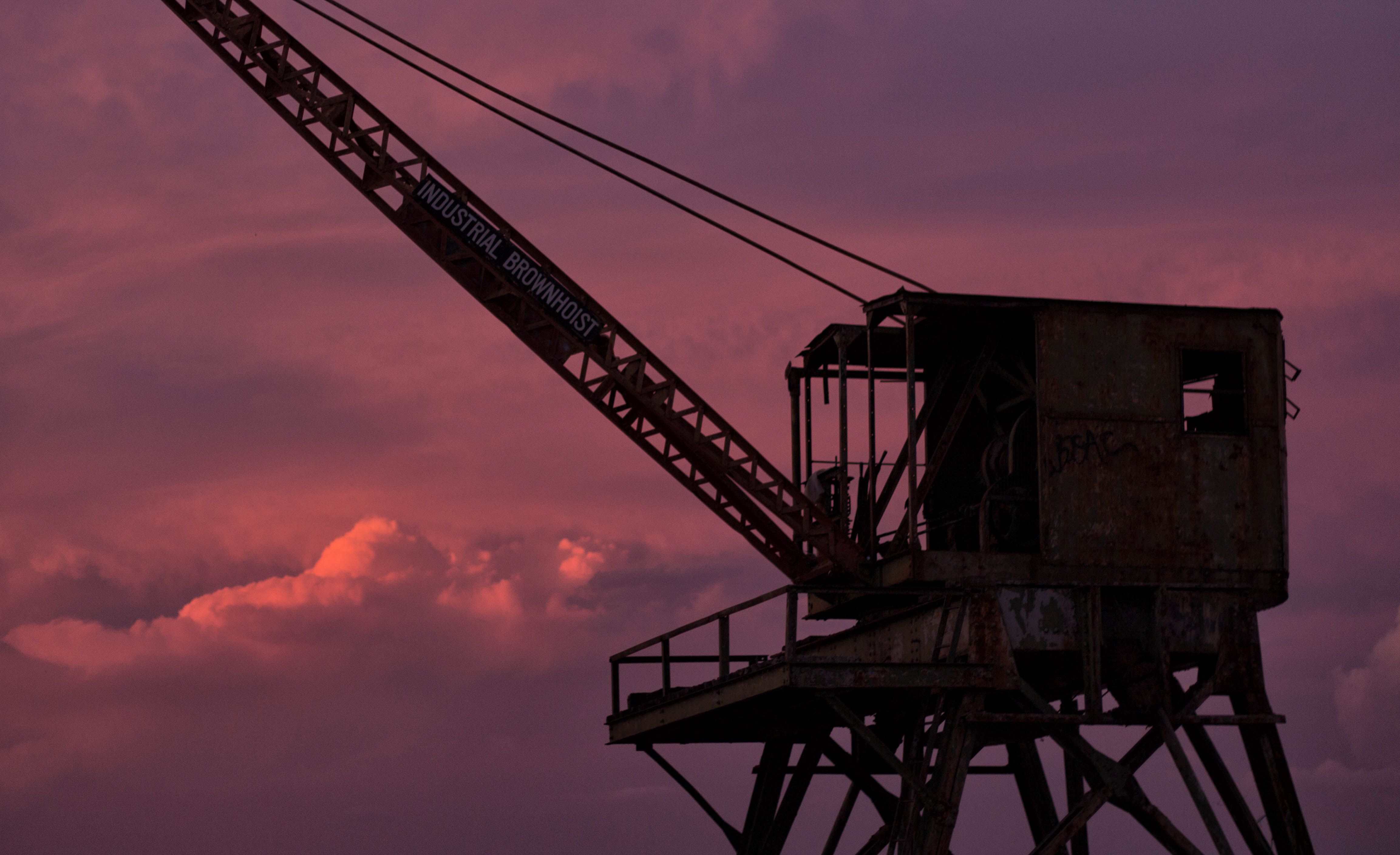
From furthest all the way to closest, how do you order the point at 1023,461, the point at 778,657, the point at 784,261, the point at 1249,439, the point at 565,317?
the point at 784,261 → the point at 565,317 → the point at 1023,461 → the point at 1249,439 → the point at 778,657

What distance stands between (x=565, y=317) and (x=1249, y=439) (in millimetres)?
11779

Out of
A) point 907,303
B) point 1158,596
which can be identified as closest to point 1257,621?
point 1158,596

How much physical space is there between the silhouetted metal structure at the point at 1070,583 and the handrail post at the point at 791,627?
Result: 4 cm

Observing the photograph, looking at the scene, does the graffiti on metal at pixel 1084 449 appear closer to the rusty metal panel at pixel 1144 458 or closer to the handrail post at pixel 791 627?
the rusty metal panel at pixel 1144 458

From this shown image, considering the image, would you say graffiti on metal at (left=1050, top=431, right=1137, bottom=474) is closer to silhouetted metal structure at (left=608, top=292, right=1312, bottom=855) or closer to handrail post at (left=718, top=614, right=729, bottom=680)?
silhouetted metal structure at (left=608, top=292, right=1312, bottom=855)

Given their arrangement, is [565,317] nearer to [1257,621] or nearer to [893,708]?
[893,708]

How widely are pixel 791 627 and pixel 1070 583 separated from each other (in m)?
4.54

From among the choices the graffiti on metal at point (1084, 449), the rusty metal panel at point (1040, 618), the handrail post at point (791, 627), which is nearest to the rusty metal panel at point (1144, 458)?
the graffiti on metal at point (1084, 449)

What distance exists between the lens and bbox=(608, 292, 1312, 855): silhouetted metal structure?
29.7 meters

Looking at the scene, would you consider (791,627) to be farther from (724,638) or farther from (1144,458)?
(1144,458)

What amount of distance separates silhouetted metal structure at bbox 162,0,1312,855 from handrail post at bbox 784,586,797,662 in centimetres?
4

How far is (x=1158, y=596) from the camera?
30875mm

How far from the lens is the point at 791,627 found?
1139 inches

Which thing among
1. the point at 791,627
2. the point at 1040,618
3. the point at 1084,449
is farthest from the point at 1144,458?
the point at 791,627
